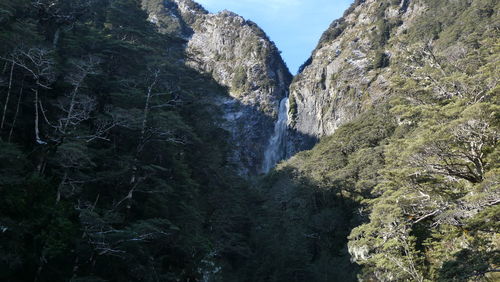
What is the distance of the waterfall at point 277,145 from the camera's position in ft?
231

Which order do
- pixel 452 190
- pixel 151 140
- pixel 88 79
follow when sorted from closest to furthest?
pixel 452 190 < pixel 151 140 < pixel 88 79

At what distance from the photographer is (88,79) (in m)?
16.5

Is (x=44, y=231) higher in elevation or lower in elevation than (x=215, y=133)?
lower

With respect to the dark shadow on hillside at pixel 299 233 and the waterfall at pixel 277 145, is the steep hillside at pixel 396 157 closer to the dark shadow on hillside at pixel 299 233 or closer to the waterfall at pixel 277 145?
the dark shadow on hillside at pixel 299 233

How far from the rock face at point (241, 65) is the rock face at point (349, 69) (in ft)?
20.1

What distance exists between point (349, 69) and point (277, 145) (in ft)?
63.0

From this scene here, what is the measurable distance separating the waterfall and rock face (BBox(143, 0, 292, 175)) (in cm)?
82

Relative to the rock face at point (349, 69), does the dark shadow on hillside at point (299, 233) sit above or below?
below

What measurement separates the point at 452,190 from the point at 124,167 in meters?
10.6

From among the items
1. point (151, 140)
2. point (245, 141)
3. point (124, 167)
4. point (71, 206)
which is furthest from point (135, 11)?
point (245, 141)

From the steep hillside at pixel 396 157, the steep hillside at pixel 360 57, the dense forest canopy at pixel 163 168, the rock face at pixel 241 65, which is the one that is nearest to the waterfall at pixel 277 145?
the rock face at pixel 241 65

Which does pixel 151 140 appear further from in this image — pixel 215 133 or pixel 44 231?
pixel 215 133

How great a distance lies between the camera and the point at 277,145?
72188mm

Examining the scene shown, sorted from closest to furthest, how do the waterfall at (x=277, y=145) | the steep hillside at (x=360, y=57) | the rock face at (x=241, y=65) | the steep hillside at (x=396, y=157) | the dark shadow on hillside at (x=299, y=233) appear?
the steep hillside at (x=396, y=157) → the dark shadow on hillside at (x=299, y=233) → the steep hillside at (x=360, y=57) → the waterfall at (x=277, y=145) → the rock face at (x=241, y=65)
